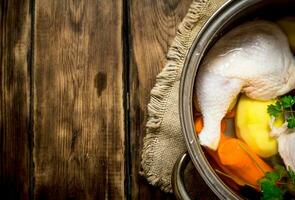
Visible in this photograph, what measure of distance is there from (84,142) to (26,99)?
15cm

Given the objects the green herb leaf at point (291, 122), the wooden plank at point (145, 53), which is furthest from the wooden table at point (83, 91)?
the green herb leaf at point (291, 122)

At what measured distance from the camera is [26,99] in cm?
93

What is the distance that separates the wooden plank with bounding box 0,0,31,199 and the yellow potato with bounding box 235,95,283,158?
1.43ft

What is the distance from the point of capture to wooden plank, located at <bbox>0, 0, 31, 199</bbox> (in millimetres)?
933

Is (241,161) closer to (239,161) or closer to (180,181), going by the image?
(239,161)

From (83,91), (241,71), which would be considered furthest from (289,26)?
(83,91)

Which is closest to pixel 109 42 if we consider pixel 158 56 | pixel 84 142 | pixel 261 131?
pixel 158 56

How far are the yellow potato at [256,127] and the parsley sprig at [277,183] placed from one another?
0.12 ft

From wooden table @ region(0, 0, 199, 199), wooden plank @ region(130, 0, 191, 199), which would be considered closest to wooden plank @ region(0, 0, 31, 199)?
wooden table @ region(0, 0, 199, 199)

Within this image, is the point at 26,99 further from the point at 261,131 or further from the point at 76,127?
the point at 261,131

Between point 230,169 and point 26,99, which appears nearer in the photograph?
point 230,169

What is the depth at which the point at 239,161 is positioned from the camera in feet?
2.42

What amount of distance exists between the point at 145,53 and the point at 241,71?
9.0 inches

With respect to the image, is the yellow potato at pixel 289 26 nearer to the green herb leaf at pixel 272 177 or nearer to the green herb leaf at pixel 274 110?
the green herb leaf at pixel 274 110
